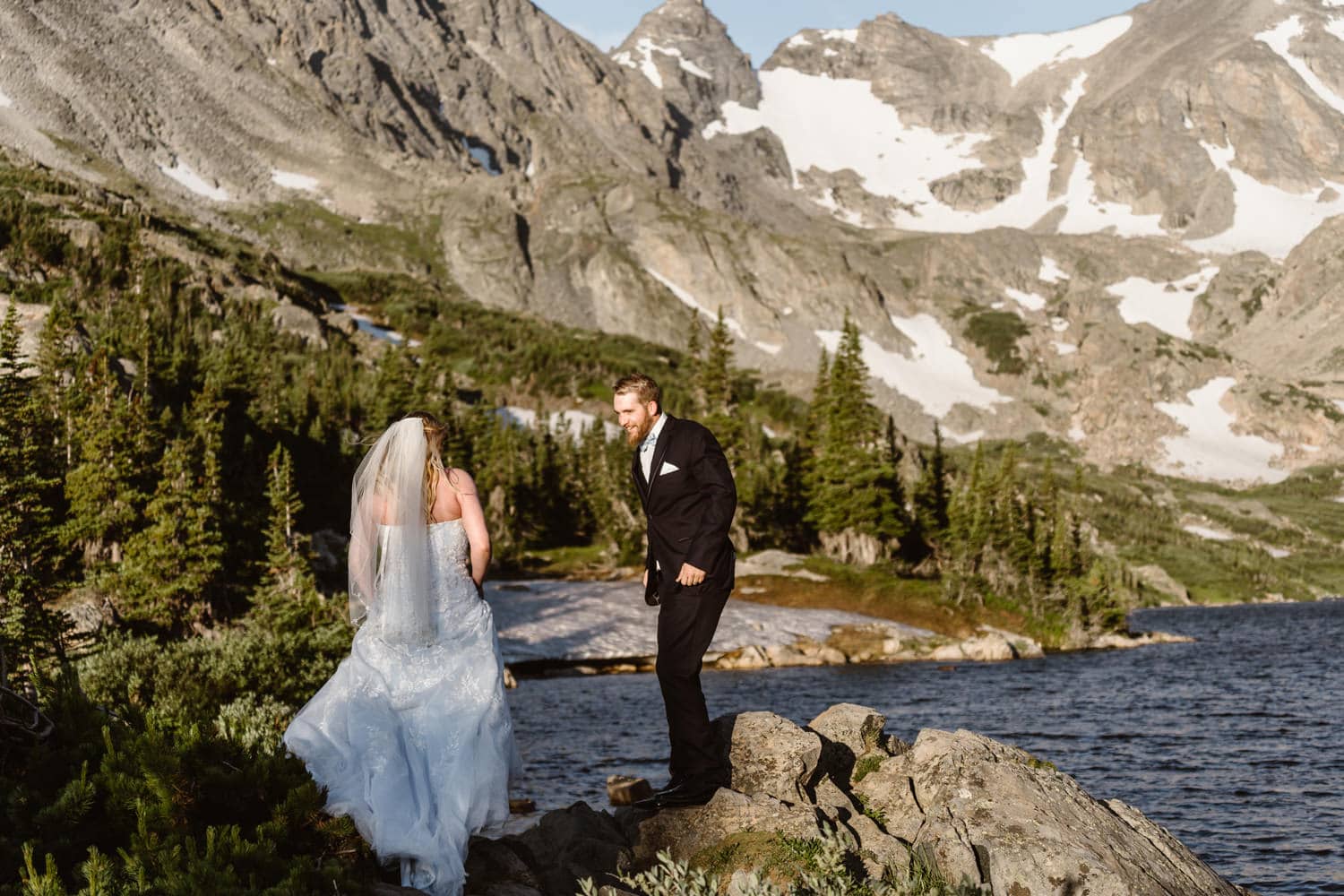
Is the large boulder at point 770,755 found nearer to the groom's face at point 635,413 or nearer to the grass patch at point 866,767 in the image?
the grass patch at point 866,767

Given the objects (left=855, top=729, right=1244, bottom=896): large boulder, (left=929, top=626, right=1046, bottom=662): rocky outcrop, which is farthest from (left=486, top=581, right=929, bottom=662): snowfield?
(left=855, top=729, right=1244, bottom=896): large boulder

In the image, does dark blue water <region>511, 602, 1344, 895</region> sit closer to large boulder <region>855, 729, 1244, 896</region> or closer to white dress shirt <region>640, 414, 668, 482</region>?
large boulder <region>855, 729, 1244, 896</region>

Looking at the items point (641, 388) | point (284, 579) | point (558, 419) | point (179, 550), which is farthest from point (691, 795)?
point (558, 419)

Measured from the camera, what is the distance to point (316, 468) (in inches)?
2628

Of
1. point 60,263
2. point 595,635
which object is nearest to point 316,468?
point 595,635

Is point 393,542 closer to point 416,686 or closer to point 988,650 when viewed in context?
point 416,686

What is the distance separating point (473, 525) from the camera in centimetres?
882

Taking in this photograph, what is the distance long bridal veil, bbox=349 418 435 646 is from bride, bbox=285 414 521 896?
0.04 feet

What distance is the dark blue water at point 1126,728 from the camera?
59.2 feet

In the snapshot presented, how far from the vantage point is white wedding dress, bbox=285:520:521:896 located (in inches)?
304

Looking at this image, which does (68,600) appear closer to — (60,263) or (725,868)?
(725,868)

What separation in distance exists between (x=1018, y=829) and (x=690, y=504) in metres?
4.41

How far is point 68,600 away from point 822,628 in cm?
4157

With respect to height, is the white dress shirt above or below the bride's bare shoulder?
above
